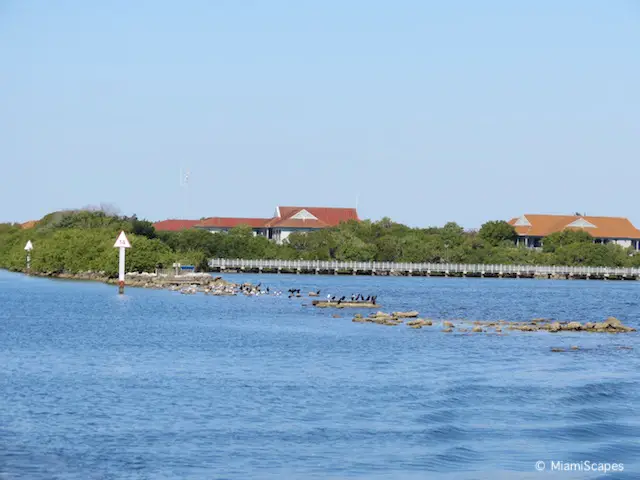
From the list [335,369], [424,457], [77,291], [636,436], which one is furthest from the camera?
[77,291]

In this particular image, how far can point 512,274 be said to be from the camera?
131250 mm

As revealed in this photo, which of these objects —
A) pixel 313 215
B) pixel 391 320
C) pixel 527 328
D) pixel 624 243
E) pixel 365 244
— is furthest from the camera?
pixel 313 215

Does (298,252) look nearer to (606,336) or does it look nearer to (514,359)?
(606,336)

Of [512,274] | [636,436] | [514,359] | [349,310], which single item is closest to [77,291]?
[349,310]

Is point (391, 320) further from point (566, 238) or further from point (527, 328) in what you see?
point (566, 238)

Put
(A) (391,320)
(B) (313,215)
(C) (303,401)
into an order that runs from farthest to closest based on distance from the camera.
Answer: (B) (313,215) → (A) (391,320) → (C) (303,401)

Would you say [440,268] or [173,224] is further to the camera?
[173,224]

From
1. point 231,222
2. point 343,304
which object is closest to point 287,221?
point 231,222

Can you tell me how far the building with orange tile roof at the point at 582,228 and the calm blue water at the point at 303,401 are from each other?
9711 cm

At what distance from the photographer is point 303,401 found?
26.5m

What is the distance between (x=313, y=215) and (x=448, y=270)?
24477mm

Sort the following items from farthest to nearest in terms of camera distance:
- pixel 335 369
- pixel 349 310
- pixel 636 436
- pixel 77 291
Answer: pixel 77 291 → pixel 349 310 → pixel 335 369 → pixel 636 436

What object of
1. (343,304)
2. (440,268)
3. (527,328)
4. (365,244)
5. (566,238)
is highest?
(566,238)

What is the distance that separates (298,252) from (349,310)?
73188 mm
